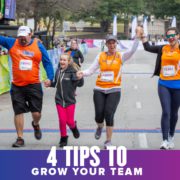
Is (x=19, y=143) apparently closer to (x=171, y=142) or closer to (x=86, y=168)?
(x=171, y=142)

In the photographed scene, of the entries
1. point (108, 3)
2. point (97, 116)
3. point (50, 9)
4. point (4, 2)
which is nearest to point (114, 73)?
point (97, 116)

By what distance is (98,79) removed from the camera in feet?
25.5

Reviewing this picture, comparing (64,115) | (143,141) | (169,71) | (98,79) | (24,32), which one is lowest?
(143,141)

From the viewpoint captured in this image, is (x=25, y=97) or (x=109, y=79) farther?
(x=25, y=97)

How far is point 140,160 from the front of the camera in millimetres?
3688

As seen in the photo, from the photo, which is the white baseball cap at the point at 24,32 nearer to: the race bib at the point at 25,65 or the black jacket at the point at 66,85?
the race bib at the point at 25,65

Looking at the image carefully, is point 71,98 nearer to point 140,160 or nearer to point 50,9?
point 140,160

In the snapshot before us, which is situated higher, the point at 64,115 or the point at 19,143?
the point at 64,115

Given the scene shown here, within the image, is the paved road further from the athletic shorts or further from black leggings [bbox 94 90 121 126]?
black leggings [bbox 94 90 121 126]

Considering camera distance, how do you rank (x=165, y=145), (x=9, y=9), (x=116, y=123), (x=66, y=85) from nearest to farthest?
(x=165, y=145)
(x=66, y=85)
(x=116, y=123)
(x=9, y=9)

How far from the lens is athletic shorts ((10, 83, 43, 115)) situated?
7988mm

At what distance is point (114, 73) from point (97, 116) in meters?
0.69

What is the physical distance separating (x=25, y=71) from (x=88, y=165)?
4.37m

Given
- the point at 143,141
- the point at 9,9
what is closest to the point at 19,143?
the point at 143,141
